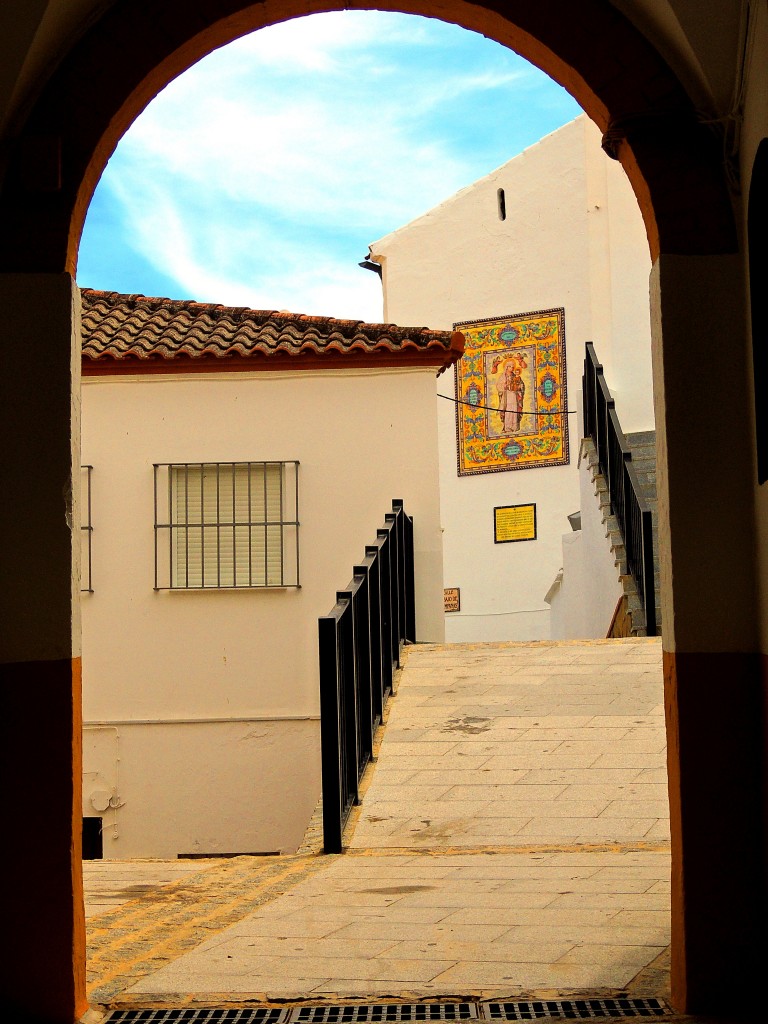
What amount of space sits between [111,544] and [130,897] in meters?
6.61

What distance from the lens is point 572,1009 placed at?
326 centimetres

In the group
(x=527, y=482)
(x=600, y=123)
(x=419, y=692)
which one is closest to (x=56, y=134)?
(x=600, y=123)

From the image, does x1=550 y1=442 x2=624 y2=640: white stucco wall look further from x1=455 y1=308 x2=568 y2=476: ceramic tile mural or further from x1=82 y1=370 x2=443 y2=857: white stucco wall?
x1=455 y1=308 x2=568 y2=476: ceramic tile mural

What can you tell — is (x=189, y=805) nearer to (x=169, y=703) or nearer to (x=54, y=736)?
(x=169, y=703)

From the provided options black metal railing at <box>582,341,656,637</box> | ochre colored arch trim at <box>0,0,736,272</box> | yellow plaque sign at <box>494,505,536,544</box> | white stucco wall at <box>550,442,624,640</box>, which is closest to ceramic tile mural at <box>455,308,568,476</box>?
yellow plaque sign at <box>494,505,536,544</box>

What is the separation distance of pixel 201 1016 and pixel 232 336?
9137 mm

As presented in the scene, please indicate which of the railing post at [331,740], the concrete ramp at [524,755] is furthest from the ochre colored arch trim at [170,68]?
the concrete ramp at [524,755]

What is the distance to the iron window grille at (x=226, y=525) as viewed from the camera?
1127 centimetres

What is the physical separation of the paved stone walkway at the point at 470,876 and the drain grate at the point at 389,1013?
0.08m

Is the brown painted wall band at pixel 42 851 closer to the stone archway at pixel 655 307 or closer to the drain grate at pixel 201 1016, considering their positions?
the stone archway at pixel 655 307

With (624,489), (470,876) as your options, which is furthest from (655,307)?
(624,489)

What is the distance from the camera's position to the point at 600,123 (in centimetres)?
368

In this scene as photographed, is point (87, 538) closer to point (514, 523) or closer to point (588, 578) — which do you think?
point (588, 578)

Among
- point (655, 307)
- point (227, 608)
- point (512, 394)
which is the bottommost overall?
point (227, 608)
